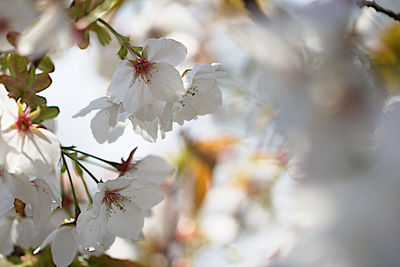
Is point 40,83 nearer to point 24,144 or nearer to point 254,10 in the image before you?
point 24,144

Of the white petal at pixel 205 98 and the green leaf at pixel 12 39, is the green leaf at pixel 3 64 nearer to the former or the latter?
the green leaf at pixel 12 39

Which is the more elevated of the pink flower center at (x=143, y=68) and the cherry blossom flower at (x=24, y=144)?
the pink flower center at (x=143, y=68)

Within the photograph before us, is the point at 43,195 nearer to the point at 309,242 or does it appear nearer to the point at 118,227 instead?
the point at 118,227

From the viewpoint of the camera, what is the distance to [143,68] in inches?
14.3

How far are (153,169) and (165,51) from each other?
0.43 feet

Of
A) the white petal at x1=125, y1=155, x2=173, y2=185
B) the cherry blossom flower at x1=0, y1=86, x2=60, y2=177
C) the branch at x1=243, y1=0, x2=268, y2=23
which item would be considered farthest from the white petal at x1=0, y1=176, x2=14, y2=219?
the branch at x1=243, y1=0, x2=268, y2=23

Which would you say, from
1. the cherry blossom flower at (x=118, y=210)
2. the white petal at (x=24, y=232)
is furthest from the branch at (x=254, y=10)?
the white petal at (x=24, y=232)

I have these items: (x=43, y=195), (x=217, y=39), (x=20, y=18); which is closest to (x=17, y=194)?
(x=43, y=195)

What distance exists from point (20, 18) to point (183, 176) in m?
0.47

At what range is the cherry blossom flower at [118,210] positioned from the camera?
1.18 feet

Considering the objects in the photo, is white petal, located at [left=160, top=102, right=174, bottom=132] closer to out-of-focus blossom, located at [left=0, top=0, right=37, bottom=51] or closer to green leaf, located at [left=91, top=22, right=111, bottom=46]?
green leaf, located at [left=91, top=22, right=111, bottom=46]

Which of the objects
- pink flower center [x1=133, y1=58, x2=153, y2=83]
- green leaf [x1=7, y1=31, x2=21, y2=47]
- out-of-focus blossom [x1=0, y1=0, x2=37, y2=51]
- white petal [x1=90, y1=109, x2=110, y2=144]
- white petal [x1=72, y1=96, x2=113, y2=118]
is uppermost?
out-of-focus blossom [x1=0, y1=0, x2=37, y2=51]

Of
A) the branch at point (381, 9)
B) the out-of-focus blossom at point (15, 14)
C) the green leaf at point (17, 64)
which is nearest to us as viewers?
the branch at point (381, 9)

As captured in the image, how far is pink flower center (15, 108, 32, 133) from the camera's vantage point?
13.1 inches
